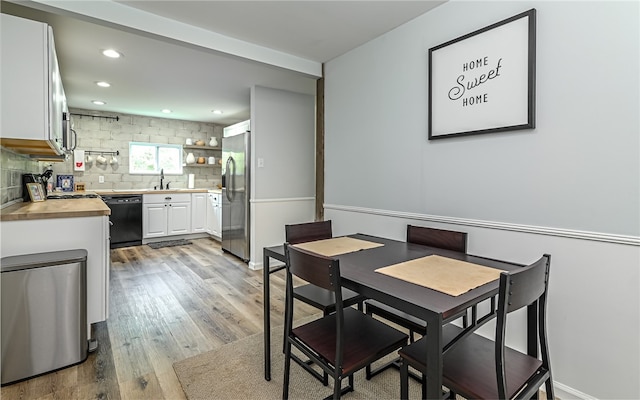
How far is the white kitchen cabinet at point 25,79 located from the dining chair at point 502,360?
2.46m

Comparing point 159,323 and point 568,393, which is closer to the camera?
point 568,393

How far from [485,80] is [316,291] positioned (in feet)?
5.59

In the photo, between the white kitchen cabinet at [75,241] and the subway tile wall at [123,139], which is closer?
the white kitchen cabinet at [75,241]

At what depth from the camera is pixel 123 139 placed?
588cm

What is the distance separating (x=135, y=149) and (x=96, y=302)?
4489 mm

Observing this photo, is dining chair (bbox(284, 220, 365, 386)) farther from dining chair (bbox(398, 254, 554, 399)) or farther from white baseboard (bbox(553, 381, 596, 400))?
white baseboard (bbox(553, 381, 596, 400))

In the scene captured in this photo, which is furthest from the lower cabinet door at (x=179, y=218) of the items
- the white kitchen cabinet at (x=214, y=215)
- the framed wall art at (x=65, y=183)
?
the framed wall art at (x=65, y=183)

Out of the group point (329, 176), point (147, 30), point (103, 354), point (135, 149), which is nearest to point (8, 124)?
point (147, 30)

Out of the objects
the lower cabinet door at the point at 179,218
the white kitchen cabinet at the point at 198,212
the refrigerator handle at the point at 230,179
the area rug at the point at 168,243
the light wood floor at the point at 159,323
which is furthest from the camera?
the white kitchen cabinet at the point at 198,212

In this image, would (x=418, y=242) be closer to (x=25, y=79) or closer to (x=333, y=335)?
(x=333, y=335)

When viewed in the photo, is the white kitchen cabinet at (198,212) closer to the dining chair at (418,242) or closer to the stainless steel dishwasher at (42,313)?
the stainless steel dishwasher at (42,313)

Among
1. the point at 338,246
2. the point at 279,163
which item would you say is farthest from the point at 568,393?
the point at 279,163

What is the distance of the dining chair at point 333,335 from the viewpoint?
4.30ft

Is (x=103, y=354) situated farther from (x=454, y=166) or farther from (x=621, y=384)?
(x=621, y=384)
